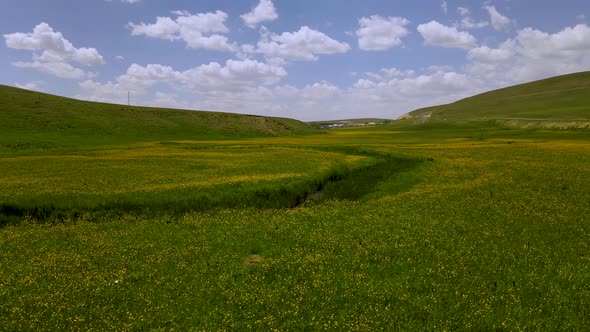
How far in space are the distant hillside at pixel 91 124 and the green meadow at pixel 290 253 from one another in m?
59.3

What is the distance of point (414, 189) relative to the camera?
109 ft

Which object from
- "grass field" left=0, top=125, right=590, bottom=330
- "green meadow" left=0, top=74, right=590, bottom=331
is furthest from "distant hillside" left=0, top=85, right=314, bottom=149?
"grass field" left=0, top=125, right=590, bottom=330

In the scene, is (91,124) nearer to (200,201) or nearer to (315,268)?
(200,201)

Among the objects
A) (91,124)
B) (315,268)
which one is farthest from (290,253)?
(91,124)

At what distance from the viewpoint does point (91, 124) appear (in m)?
108

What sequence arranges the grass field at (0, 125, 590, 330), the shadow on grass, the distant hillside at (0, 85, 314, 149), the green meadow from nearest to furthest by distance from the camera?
the grass field at (0, 125, 590, 330)
the green meadow
the shadow on grass
the distant hillside at (0, 85, 314, 149)

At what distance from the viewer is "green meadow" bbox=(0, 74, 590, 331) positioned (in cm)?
1224

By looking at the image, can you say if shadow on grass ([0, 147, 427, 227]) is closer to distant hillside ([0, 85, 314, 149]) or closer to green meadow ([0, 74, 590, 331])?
green meadow ([0, 74, 590, 331])

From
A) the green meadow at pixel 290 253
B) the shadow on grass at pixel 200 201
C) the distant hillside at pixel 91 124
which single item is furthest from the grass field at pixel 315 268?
the distant hillside at pixel 91 124

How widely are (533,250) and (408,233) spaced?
227 inches

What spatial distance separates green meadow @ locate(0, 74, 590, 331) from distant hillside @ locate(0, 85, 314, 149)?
5933 centimetres

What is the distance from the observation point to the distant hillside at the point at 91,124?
87.8 meters

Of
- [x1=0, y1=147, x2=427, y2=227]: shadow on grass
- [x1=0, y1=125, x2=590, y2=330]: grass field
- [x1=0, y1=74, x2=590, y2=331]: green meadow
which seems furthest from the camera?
[x1=0, y1=147, x2=427, y2=227]: shadow on grass

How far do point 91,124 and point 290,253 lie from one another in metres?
110
